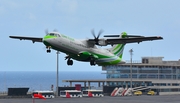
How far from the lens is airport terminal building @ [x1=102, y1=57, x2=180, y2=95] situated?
504 feet

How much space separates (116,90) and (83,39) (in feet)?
206

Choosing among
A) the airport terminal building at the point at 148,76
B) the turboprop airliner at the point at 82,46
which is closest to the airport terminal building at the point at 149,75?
the airport terminal building at the point at 148,76

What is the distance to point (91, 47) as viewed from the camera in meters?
65.2

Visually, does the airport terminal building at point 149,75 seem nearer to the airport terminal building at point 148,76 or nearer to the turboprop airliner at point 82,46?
the airport terminal building at point 148,76

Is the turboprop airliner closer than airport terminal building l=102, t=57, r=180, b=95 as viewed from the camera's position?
Yes

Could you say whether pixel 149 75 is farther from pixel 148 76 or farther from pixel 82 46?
pixel 82 46

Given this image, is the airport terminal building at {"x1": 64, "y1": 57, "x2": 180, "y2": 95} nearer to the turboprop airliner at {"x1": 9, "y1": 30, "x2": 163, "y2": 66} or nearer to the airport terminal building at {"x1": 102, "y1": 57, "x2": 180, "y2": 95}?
the airport terminal building at {"x1": 102, "y1": 57, "x2": 180, "y2": 95}

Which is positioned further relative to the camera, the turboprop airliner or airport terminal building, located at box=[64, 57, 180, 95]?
airport terminal building, located at box=[64, 57, 180, 95]

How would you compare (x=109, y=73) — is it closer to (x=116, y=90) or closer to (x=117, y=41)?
(x=116, y=90)

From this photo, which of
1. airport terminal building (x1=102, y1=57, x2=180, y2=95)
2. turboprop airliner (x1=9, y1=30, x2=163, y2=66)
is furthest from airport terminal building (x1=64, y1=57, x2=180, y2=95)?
turboprop airliner (x1=9, y1=30, x2=163, y2=66)

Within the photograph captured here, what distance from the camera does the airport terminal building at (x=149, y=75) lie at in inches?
6048

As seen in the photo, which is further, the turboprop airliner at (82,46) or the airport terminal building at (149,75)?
the airport terminal building at (149,75)

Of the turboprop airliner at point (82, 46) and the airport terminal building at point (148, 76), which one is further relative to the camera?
the airport terminal building at point (148, 76)

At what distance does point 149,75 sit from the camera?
6201 inches
